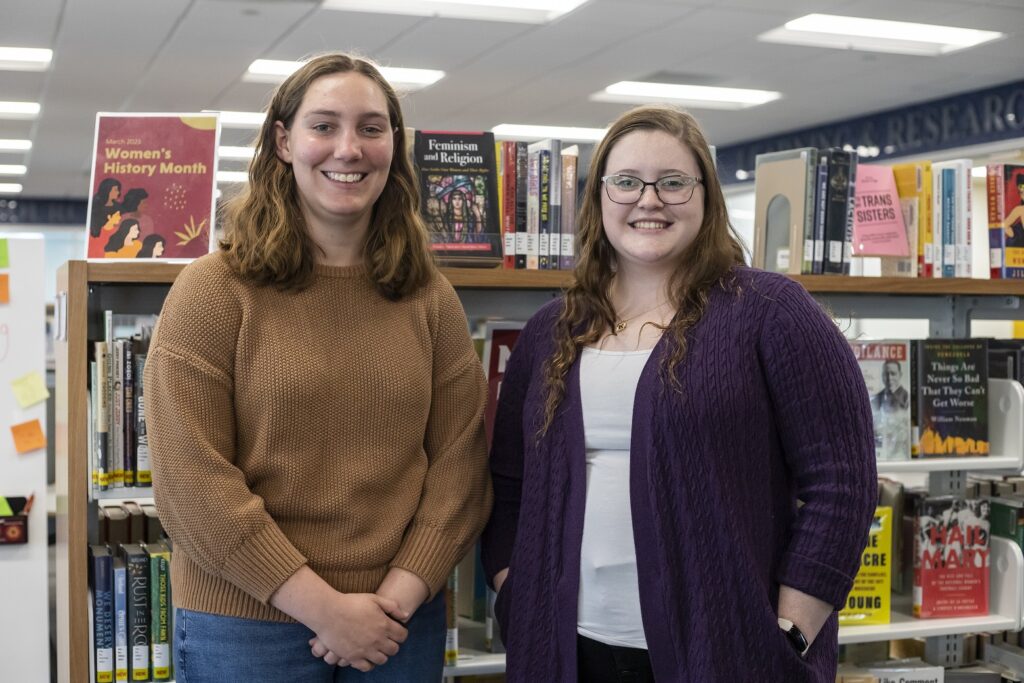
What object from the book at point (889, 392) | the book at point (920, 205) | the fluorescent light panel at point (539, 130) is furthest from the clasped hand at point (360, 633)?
the fluorescent light panel at point (539, 130)

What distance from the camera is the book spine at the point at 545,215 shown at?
2.22 meters

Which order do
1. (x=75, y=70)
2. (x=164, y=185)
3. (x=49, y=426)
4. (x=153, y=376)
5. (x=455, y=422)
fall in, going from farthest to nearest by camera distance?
(x=75, y=70) → (x=49, y=426) → (x=164, y=185) → (x=455, y=422) → (x=153, y=376)

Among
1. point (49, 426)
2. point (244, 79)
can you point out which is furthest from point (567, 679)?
point (244, 79)

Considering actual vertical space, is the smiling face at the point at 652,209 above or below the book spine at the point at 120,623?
above

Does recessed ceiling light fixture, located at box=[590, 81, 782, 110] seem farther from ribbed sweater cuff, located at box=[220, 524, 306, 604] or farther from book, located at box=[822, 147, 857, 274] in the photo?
ribbed sweater cuff, located at box=[220, 524, 306, 604]

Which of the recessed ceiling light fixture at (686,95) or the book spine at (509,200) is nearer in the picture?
the book spine at (509,200)

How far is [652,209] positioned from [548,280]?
62cm

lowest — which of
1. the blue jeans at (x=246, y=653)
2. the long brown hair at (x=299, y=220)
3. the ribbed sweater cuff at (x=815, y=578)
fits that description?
the blue jeans at (x=246, y=653)

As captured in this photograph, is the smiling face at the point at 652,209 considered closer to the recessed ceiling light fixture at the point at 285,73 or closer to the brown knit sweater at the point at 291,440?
the brown knit sweater at the point at 291,440

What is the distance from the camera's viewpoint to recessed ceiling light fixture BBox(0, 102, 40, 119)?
28.1 feet

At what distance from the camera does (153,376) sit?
1519mm

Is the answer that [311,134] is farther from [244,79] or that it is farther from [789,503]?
[244,79]

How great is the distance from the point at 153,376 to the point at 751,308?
86cm

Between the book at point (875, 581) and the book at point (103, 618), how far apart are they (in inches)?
62.9
